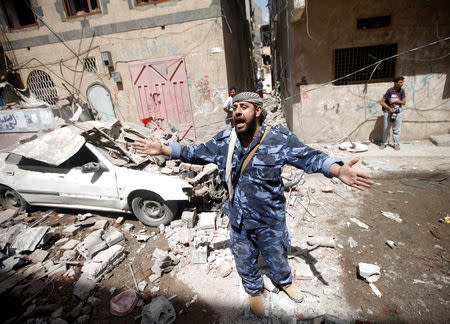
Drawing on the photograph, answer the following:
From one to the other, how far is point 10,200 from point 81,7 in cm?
773

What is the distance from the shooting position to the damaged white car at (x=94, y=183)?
149 inches

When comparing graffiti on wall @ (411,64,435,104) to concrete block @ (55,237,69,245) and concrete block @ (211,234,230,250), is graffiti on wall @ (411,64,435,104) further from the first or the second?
concrete block @ (55,237,69,245)

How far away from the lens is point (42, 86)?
9266 millimetres

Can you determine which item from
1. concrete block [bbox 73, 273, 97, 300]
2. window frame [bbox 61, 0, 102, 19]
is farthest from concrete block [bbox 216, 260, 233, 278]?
window frame [bbox 61, 0, 102, 19]

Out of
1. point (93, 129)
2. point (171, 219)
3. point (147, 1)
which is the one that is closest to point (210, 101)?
point (147, 1)

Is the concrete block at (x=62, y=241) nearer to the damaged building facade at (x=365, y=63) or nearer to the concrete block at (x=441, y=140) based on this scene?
the damaged building facade at (x=365, y=63)

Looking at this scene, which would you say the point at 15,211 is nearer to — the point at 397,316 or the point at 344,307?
the point at 344,307

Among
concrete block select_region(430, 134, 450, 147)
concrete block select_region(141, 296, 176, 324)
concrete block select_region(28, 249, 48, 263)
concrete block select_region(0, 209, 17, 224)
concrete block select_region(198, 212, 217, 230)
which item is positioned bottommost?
concrete block select_region(141, 296, 176, 324)

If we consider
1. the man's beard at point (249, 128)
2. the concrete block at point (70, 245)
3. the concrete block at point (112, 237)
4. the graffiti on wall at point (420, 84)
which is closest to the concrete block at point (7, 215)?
the concrete block at point (70, 245)

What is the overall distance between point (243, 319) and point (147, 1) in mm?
9304

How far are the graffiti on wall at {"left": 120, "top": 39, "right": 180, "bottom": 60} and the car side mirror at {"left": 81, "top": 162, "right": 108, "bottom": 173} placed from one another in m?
5.50

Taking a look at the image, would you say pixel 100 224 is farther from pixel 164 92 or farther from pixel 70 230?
pixel 164 92

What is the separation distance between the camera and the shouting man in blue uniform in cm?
198

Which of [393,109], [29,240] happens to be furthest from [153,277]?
[393,109]
